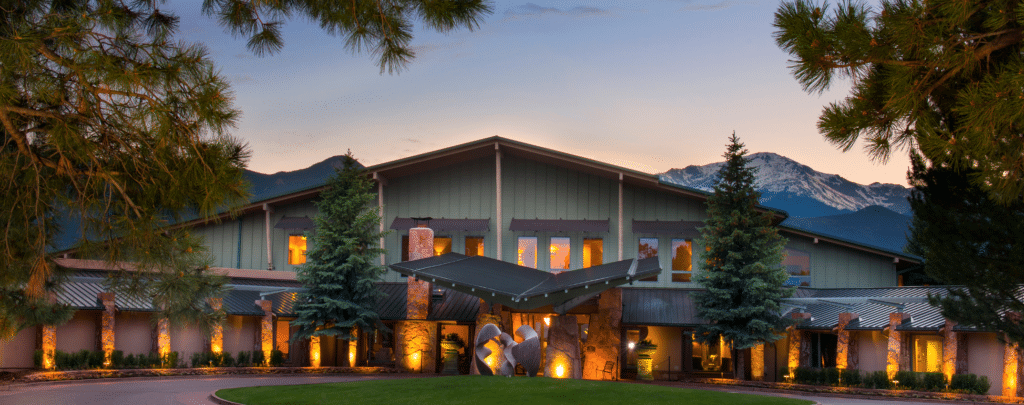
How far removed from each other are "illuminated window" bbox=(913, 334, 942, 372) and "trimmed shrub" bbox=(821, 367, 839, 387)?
7.42 ft

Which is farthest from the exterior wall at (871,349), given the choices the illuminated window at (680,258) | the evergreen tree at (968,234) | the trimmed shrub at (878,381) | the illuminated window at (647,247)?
the evergreen tree at (968,234)

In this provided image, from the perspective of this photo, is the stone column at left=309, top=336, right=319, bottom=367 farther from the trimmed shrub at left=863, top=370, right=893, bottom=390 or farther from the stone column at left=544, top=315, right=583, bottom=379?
the trimmed shrub at left=863, top=370, right=893, bottom=390

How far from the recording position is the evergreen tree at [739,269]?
80.6 feet

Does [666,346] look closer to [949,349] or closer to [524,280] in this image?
[524,280]

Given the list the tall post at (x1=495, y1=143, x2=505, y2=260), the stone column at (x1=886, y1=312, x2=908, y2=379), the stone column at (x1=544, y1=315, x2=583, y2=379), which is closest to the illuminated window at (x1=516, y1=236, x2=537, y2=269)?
the tall post at (x1=495, y1=143, x2=505, y2=260)

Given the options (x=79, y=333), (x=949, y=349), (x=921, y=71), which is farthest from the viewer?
(x=79, y=333)

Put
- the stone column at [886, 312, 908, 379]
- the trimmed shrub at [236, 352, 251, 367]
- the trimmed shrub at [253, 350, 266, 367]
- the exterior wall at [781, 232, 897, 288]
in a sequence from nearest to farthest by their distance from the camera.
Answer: the stone column at [886, 312, 908, 379], the trimmed shrub at [236, 352, 251, 367], the trimmed shrub at [253, 350, 266, 367], the exterior wall at [781, 232, 897, 288]

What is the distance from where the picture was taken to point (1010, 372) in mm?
21203

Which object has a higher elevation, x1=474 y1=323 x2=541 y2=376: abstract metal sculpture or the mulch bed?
x1=474 y1=323 x2=541 y2=376: abstract metal sculpture

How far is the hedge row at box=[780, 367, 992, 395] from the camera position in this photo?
21406 millimetres

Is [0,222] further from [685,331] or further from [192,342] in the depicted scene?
[685,331]

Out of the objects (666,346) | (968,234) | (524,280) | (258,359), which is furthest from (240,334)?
(968,234)

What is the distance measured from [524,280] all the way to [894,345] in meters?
11.0

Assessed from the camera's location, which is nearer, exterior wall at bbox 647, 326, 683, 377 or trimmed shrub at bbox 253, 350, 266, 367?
trimmed shrub at bbox 253, 350, 266, 367
